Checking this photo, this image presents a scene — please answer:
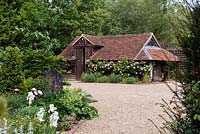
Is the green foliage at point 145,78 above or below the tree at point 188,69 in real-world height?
below

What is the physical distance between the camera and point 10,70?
31.9ft

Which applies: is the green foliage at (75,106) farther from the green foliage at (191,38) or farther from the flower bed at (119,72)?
the flower bed at (119,72)

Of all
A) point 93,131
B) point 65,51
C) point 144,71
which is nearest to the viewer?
point 93,131

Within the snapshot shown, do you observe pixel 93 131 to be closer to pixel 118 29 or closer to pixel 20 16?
pixel 20 16

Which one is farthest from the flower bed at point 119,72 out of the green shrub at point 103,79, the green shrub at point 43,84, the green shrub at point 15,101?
the green shrub at point 15,101

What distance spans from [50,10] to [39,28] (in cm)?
86

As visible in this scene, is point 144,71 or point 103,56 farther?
point 103,56

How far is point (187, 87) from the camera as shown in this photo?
181 inches

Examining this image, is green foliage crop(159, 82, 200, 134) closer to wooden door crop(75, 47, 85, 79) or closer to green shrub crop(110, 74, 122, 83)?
green shrub crop(110, 74, 122, 83)

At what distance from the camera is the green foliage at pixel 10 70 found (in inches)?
379

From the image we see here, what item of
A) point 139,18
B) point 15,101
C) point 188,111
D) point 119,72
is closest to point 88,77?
point 119,72

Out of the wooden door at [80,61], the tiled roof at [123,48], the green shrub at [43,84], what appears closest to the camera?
the green shrub at [43,84]

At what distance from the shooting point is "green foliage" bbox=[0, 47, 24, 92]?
9639mm

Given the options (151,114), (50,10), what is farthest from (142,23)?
(151,114)
